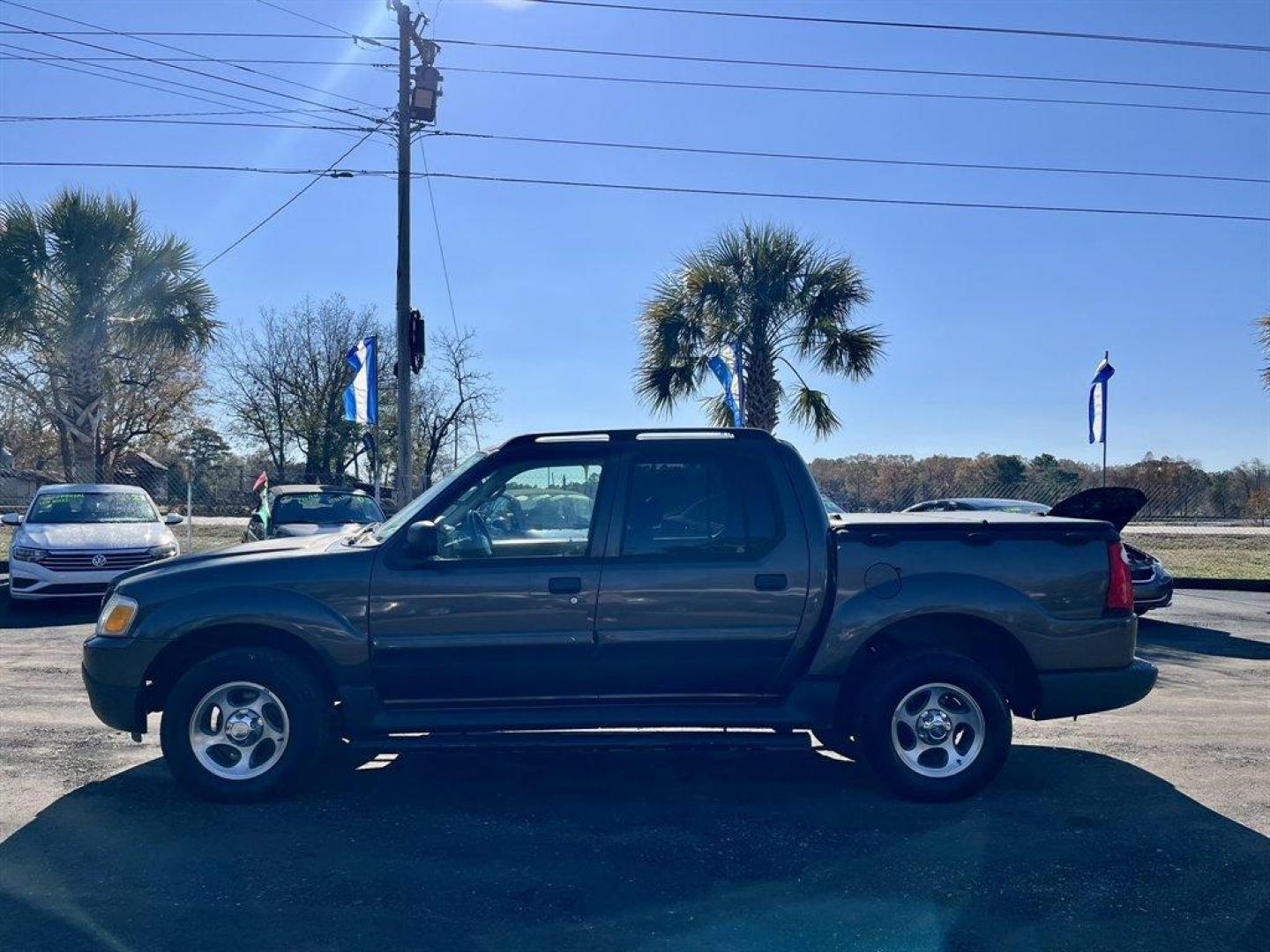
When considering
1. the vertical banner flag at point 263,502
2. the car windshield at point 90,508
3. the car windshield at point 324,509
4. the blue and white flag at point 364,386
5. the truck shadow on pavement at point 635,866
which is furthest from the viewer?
the blue and white flag at point 364,386

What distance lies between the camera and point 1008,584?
17.5 feet

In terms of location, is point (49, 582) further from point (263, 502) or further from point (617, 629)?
point (617, 629)

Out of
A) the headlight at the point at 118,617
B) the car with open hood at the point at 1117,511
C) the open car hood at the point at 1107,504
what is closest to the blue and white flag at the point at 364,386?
the car with open hood at the point at 1117,511

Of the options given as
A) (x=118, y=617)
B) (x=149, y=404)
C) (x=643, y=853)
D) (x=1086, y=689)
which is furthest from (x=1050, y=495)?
(x=149, y=404)

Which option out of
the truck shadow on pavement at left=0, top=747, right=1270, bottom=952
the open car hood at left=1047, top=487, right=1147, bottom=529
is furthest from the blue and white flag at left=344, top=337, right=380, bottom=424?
the open car hood at left=1047, top=487, right=1147, bottom=529

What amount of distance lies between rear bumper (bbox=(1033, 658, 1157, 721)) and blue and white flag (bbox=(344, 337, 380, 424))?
47.4 feet

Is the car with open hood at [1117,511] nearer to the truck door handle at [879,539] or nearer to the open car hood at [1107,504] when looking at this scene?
the open car hood at [1107,504]

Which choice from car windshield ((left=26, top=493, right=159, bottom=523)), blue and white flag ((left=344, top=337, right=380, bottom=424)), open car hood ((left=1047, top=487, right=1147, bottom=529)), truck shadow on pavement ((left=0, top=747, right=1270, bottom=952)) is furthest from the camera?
blue and white flag ((left=344, top=337, right=380, bottom=424))

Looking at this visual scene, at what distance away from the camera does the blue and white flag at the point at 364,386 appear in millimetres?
17938

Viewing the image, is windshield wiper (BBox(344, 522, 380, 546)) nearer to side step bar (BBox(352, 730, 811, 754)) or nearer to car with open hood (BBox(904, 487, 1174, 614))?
side step bar (BBox(352, 730, 811, 754))

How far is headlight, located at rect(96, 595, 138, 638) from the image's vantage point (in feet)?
17.3

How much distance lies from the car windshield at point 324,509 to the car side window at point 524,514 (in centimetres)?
1003

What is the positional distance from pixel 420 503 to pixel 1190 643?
8.97 m

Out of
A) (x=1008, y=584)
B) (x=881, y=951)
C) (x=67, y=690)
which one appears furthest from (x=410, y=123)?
(x=881, y=951)
